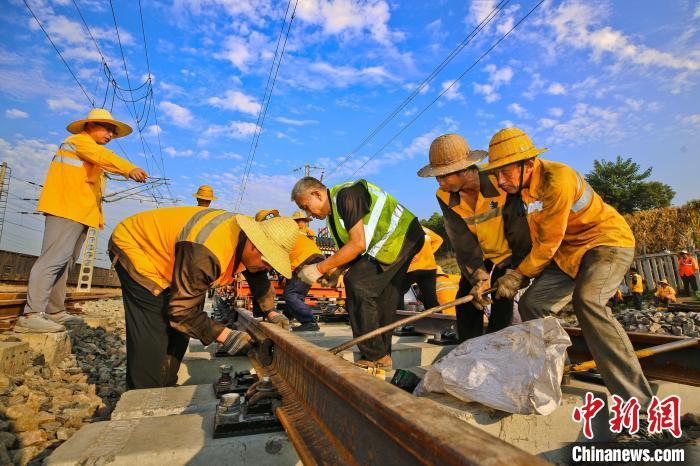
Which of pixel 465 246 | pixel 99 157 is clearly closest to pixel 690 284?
pixel 465 246

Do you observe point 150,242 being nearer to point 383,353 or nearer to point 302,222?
point 383,353

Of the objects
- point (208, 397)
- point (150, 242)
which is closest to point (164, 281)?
point (150, 242)

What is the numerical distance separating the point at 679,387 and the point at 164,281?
3.60 meters

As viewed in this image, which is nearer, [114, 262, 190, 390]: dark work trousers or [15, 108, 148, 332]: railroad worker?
[114, 262, 190, 390]: dark work trousers

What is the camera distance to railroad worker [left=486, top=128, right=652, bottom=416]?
2404mm

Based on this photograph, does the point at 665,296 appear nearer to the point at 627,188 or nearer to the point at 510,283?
the point at 510,283

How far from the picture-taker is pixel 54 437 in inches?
90.3

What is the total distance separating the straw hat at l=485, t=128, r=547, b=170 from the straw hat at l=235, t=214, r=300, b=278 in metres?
1.48

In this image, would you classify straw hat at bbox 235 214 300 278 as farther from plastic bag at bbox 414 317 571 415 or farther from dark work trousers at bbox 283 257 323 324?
dark work trousers at bbox 283 257 323 324

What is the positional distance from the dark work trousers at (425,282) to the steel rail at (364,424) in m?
2.74

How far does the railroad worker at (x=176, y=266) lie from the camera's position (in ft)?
8.19

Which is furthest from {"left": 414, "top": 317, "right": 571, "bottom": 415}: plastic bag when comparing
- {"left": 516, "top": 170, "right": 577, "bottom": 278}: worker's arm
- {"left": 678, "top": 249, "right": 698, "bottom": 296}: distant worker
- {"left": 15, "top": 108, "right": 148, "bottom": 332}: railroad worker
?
{"left": 678, "top": 249, "right": 698, "bottom": 296}: distant worker

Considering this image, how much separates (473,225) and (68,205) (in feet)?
12.8

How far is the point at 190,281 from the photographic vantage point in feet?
7.99
